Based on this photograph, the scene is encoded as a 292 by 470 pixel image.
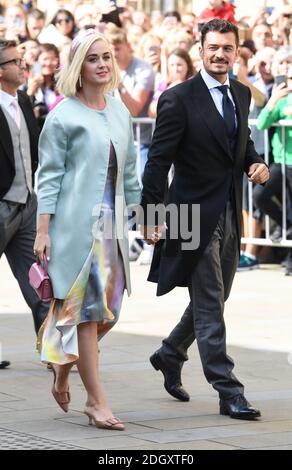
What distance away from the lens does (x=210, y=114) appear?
22.7 feet

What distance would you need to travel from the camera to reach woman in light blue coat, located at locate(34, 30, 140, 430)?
21.7 ft

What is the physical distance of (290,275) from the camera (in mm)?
12570

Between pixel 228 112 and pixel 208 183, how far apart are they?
0.38 m

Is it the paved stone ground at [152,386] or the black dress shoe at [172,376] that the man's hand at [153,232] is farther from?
the paved stone ground at [152,386]

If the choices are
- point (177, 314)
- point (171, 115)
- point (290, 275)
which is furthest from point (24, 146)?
point (290, 275)

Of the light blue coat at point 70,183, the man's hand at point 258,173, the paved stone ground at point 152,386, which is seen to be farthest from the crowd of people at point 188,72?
the light blue coat at point 70,183

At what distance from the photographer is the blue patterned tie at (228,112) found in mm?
6969

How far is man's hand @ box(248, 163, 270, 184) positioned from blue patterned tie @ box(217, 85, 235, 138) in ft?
0.66

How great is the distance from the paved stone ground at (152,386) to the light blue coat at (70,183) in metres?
0.73

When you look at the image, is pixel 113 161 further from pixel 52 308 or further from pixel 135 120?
pixel 135 120

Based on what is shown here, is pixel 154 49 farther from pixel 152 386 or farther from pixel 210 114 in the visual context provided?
pixel 210 114

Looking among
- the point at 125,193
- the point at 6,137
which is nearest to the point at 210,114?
the point at 125,193

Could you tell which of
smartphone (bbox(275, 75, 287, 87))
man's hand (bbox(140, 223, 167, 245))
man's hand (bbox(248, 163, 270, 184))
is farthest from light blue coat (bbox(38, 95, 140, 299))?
smartphone (bbox(275, 75, 287, 87))

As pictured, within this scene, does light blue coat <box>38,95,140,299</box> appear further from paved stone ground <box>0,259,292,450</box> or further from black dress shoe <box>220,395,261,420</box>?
black dress shoe <box>220,395,261,420</box>
